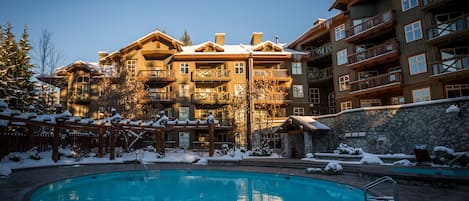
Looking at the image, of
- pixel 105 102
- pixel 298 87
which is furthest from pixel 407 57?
pixel 105 102

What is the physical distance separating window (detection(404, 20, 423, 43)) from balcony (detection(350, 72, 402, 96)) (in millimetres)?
2684

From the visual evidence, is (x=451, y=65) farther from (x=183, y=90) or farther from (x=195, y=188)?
(x=183, y=90)

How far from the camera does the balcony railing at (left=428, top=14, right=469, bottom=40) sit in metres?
17.4

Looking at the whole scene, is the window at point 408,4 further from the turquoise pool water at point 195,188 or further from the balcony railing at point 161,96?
the balcony railing at point 161,96

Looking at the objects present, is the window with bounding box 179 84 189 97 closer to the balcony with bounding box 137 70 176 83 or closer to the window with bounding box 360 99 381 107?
the balcony with bounding box 137 70 176 83

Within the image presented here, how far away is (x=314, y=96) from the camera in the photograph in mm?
30312

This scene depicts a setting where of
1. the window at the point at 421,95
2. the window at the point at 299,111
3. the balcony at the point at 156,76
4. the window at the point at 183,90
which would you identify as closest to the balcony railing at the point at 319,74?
the window at the point at 299,111

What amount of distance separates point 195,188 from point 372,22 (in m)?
19.8

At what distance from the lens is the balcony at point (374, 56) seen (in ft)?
70.5

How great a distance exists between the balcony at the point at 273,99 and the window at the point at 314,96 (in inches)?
145

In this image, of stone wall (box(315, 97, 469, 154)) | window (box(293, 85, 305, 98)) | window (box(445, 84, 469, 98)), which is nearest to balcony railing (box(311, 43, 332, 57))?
window (box(293, 85, 305, 98))

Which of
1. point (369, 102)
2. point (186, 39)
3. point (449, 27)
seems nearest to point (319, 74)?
point (369, 102)

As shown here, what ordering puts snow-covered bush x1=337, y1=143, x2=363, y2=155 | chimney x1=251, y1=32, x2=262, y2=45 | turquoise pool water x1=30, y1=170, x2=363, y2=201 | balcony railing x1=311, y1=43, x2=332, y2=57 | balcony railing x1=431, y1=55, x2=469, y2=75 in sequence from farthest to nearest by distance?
chimney x1=251, y1=32, x2=262, y2=45 → balcony railing x1=311, y1=43, x2=332, y2=57 → balcony railing x1=431, y1=55, x2=469, y2=75 → snow-covered bush x1=337, y1=143, x2=363, y2=155 → turquoise pool water x1=30, y1=170, x2=363, y2=201

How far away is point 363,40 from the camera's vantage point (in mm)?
24078
